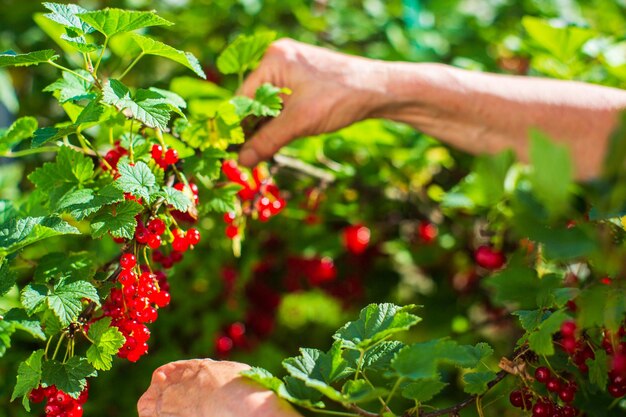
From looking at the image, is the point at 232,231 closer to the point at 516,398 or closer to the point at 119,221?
the point at 119,221

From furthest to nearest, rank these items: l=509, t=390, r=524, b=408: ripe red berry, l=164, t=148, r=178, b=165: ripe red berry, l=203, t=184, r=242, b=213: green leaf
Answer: l=203, t=184, r=242, b=213: green leaf < l=164, t=148, r=178, b=165: ripe red berry < l=509, t=390, r=524, b=408: ripe red berry

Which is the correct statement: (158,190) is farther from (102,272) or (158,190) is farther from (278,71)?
(278,71)

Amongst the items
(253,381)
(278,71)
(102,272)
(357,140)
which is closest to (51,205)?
(102,272)

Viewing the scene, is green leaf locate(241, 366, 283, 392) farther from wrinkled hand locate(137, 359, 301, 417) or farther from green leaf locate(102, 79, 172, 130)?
green leaf locate(102, 79, 172, 130)

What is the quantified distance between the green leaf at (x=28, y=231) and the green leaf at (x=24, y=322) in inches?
2.9

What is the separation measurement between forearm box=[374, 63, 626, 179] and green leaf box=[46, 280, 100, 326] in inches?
28.9

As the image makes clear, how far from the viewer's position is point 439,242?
6.61 feet

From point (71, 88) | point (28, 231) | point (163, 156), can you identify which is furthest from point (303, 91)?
point (28, 231)

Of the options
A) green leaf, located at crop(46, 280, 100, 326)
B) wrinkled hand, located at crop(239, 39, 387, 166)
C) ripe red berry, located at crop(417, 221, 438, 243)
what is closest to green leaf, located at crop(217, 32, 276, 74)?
wrinkled hand, located at crop(239, 39, 387, 166)

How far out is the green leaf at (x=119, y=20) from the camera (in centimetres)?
90

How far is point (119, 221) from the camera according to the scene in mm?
913

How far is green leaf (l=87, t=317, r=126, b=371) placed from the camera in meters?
0.88

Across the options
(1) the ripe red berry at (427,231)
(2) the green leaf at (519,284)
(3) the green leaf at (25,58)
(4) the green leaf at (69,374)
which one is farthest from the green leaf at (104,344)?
(1) the ripe red berry at (427,231)

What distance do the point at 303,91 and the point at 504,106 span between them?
0.42 meters
